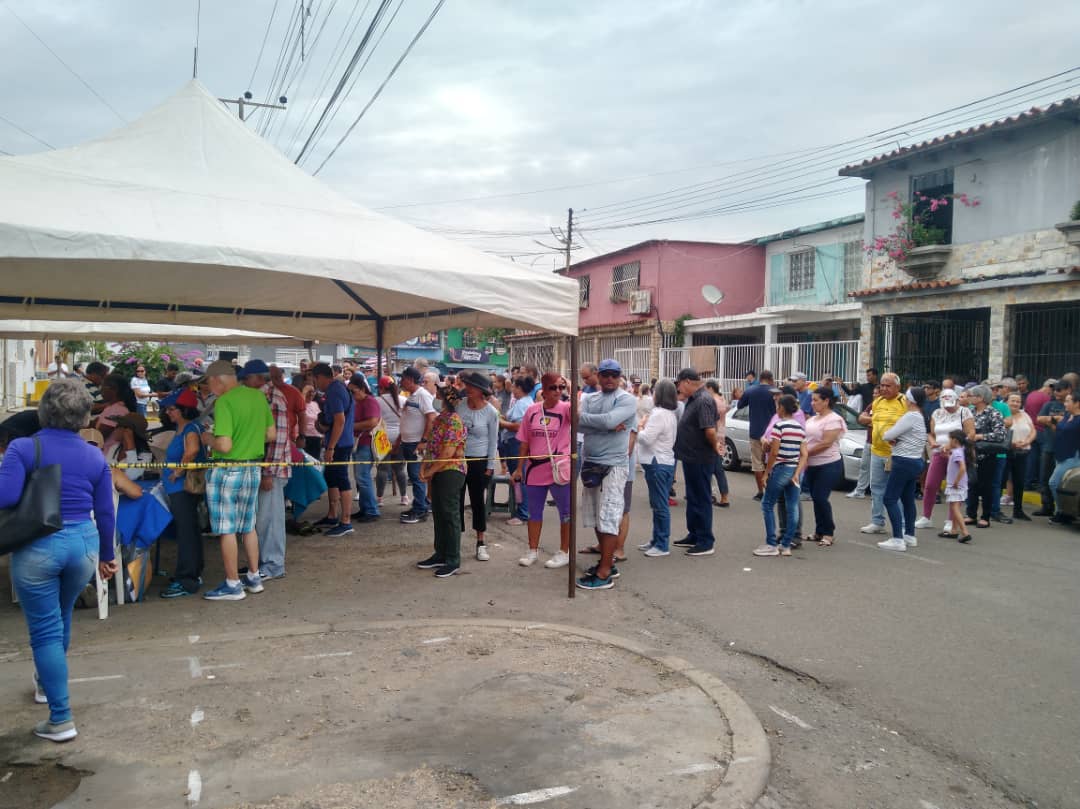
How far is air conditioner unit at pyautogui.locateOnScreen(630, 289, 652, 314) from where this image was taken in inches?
1146

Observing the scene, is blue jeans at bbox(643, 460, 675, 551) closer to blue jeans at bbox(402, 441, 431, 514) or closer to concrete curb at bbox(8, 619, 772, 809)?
concrete curb at bbox(8, 619, 772, 809)

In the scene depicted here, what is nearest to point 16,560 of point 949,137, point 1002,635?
point 1002,635

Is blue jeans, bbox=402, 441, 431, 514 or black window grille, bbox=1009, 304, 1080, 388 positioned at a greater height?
black window grille, bbox=1009, 304, 1080, 388

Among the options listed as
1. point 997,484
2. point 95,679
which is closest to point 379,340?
point 95,679

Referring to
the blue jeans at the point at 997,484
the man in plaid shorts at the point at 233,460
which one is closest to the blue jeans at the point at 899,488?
the blue jeans at the point at 997,484

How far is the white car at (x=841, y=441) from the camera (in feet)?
42.9

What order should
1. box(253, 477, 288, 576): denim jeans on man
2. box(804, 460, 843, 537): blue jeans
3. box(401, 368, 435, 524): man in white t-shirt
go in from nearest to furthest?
1. box(253, 477, 288, 576): denim jeans on man
2. box(804, 460, 843, 537): blue jeans
3. box(401, 368, 435, 524): man in white t-shirt

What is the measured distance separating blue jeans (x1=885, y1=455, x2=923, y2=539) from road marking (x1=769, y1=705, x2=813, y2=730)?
4727 millimetres

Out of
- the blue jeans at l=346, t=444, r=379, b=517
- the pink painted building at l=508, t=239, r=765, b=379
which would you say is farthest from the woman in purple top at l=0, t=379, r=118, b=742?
the pink painted building at l=508, t=239, r=765, b=379

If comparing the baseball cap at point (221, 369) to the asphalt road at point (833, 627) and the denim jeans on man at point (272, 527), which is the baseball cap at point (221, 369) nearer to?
the denim jeans on man at point (272, 527)

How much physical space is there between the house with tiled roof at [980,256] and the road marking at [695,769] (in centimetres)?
1368

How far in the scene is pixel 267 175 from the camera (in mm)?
6984

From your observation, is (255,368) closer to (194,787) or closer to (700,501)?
(194,787)

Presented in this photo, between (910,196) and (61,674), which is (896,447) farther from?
(910,196)
